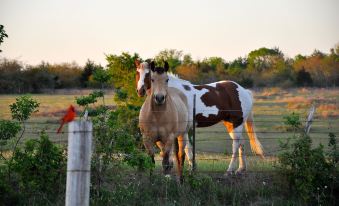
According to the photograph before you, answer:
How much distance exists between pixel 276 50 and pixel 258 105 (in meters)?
31.1

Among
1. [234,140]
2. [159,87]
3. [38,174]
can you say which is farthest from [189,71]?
[38,174]

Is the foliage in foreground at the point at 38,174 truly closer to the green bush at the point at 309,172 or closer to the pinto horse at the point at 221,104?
the green bush at the point at 309,172

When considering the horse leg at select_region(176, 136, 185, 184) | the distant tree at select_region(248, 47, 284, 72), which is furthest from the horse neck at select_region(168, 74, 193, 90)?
the distant tree at select_region(248, 47, 284, 72)

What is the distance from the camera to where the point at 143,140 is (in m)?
10.0

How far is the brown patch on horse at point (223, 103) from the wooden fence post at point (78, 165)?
696cm

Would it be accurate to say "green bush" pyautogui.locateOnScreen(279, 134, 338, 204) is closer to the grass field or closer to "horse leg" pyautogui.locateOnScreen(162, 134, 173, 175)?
"horse leg" pyautogui.locateOnScreen(162, 134, 173, 175)

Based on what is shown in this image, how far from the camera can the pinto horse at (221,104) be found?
11734mm

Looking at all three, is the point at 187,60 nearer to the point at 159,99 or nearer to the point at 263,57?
the point at 263,57

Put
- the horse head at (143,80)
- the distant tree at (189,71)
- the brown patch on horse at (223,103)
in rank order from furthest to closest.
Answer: the distant tree at (189,71) → the brown patch on horse at (223,103) → the horse head at (143,80)

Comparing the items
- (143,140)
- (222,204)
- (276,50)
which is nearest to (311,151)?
(222,204)

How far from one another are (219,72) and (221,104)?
38776 millimetres

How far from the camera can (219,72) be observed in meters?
51.0

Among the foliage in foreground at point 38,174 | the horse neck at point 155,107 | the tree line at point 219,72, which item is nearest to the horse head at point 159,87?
the horse neck at point 155,107

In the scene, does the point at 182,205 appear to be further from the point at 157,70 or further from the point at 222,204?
the point at 157,70
